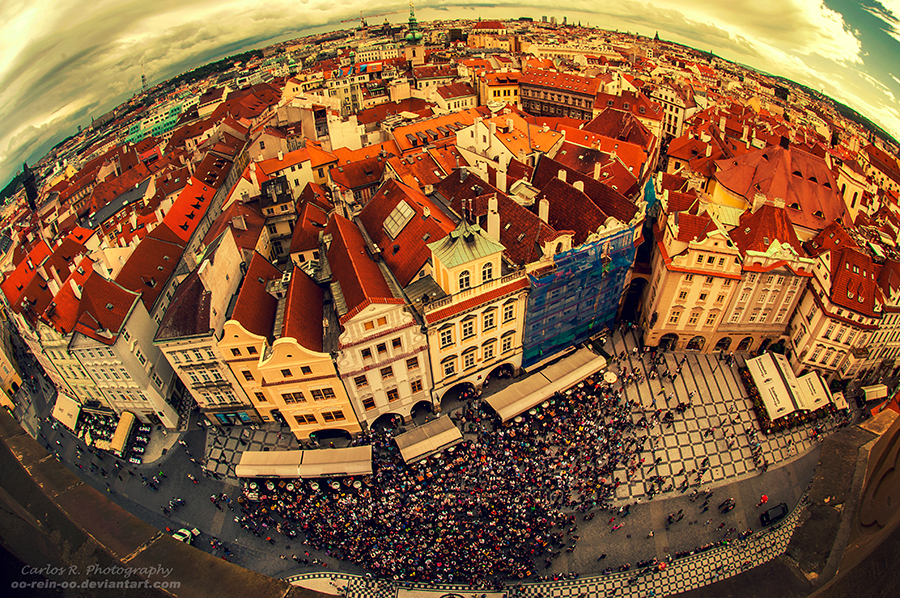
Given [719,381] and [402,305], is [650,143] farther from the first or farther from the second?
[402,305]

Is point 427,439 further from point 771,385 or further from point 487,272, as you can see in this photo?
point 771,385

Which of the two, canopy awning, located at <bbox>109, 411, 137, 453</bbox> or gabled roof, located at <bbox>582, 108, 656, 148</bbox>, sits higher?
gabled roof, located at <bbox>582, 108, 656, 148</bbox>

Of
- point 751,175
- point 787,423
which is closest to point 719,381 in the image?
point 787,423

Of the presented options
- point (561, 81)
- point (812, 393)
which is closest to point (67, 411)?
point (812, 393)

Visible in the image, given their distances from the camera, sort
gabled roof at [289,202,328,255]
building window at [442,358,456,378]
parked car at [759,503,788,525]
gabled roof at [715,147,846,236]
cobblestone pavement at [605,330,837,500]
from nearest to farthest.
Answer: parked car at [759,503,788,525] < cobblestone pavement at [605,330,837,500] < building window at [442,358,456,378] < gabled roof at [715,147,846,236] < gabled roof at [289,202,328,255]

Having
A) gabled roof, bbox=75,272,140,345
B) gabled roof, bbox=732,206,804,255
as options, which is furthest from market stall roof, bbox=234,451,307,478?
gabled roof, bbox=732,206,804,255

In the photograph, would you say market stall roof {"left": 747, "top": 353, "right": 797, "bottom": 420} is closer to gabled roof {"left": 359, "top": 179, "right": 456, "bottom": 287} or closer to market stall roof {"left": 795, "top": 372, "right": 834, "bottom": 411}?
market stall roof {"left": 795, "top": 372, "right": 834, "bottom": 411}

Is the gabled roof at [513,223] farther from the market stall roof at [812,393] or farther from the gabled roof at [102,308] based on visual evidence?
the gabled roof at [102,308]

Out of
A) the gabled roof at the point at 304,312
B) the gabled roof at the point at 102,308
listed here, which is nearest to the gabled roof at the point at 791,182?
the gabled roof at the point at 304,312
